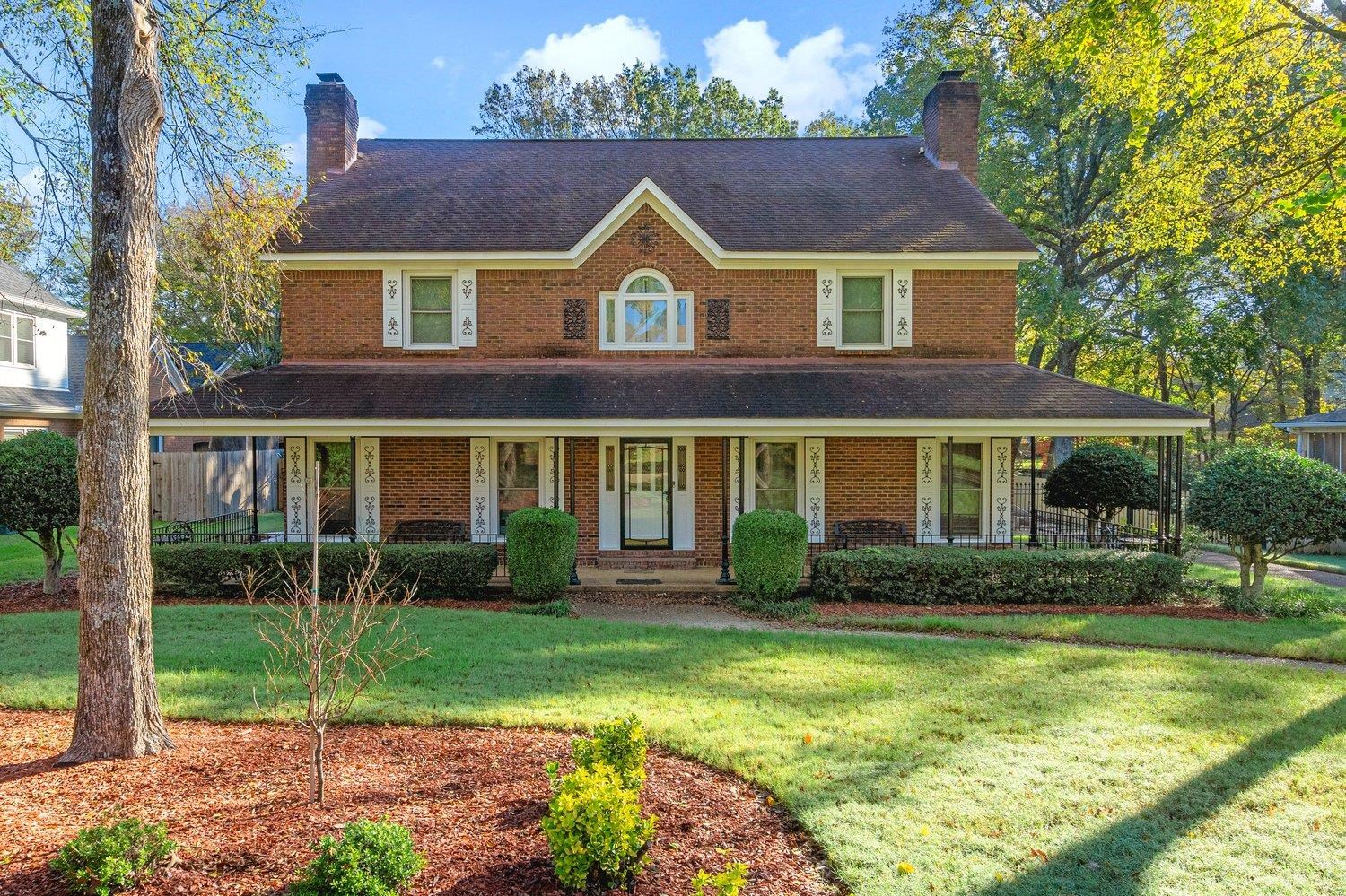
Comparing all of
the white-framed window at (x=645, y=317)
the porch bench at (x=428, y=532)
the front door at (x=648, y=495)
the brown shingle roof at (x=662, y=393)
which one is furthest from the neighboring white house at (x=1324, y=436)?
the porch bench at (x=428, y=532)

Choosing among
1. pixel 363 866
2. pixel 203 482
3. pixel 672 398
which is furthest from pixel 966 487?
pixel 203 482

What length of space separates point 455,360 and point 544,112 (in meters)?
25.7

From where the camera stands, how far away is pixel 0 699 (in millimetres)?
6609

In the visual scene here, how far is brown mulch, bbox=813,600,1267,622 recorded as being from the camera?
10.9m

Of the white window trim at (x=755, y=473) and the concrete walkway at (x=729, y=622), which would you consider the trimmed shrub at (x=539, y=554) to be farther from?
the white window trim at (x=755, y=473)

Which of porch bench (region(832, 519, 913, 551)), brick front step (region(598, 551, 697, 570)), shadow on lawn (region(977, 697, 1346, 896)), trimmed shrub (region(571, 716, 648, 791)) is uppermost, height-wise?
porch bench (region(832, 519, 913, 551))

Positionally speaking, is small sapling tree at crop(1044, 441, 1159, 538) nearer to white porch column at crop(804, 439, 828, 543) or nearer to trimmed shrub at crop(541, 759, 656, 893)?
white porch column at crop(804, 439, 828, 543)

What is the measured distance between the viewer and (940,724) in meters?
6.41

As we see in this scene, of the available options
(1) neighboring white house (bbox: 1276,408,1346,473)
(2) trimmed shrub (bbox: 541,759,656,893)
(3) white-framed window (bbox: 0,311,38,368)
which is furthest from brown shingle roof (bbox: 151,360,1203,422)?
(1) neighboring white house (bbox: 1276,408,1346,473)

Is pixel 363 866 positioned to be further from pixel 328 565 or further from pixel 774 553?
pixel 328 565

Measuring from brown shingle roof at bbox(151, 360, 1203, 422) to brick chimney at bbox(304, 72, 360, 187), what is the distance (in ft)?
17.8

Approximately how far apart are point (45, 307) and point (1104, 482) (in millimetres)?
28757

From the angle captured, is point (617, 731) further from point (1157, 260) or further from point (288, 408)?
point (1157, 260)

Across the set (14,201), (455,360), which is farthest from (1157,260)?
(14,201)
